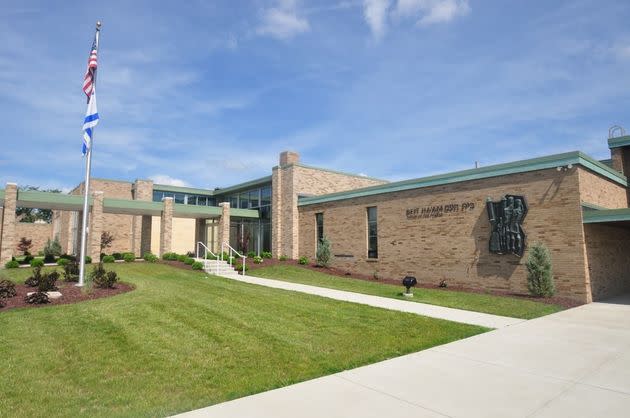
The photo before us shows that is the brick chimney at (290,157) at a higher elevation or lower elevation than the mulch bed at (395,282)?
higher

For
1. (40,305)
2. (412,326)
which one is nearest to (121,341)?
(40,305)

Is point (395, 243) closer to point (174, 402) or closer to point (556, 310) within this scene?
point (556, 310)

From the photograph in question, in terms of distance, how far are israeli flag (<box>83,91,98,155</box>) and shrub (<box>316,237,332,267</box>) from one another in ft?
45.3

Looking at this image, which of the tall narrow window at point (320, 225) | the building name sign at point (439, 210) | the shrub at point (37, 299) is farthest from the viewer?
the tall narrow window at point (320, 225)

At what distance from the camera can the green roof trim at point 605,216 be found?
1335 cm

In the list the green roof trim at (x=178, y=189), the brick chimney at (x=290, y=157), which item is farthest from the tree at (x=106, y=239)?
the brick chimney at (x=290, y=157)

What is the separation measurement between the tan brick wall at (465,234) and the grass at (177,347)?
6.98m

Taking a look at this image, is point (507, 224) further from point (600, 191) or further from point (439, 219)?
point (600, 191)

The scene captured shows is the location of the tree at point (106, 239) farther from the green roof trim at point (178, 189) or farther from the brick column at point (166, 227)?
the brick column at point (166, 227)

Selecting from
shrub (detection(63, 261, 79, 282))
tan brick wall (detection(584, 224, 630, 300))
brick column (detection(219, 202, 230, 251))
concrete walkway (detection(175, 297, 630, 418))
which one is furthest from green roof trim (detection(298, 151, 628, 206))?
shrub (detection(63, 261, 79, 282))

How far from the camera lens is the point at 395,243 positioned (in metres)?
20.1

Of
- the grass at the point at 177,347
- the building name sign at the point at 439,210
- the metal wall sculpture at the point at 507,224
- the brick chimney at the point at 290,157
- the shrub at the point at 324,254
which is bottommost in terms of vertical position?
the grass at the point at 177,347

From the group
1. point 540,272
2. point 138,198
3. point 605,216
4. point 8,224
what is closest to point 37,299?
point 8,224

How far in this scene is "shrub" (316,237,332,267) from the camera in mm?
23703
